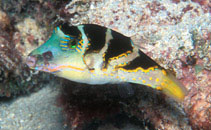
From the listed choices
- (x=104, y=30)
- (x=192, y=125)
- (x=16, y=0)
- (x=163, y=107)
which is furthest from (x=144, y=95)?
(x=16, y=0)

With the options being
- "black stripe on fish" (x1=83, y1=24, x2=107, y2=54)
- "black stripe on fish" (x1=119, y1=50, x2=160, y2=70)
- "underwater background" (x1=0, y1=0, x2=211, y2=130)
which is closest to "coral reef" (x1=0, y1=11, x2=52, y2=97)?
"underwater background" (x1=0, y1=0, x2=211, y2=130)

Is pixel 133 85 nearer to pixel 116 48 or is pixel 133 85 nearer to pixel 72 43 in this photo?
pixel 116 48

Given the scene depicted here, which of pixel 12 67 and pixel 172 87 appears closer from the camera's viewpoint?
pixel 172 87

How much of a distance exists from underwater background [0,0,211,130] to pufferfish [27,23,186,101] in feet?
1.21

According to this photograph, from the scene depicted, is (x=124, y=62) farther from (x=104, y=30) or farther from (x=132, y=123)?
(x=132, y=123)

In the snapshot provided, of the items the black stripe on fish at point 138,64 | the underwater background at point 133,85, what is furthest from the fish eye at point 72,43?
the underwater background at point 133,85

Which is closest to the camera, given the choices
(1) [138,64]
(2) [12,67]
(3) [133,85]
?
(1) [138,64]

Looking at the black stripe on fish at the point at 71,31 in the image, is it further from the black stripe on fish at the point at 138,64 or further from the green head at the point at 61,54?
the black stripe on fish at the point at 138,64

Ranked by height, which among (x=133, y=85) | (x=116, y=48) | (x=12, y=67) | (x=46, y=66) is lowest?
(x=12, y=67)

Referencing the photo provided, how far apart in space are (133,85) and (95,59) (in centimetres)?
108

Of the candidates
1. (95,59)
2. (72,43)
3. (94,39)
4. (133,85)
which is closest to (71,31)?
(72,43)

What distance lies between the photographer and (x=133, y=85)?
103 inches

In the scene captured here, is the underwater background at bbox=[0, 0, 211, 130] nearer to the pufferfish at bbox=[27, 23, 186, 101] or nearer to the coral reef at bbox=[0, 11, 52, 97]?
the coral reef at bbox=[0, 11, 52, 97]

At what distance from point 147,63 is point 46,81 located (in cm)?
317
